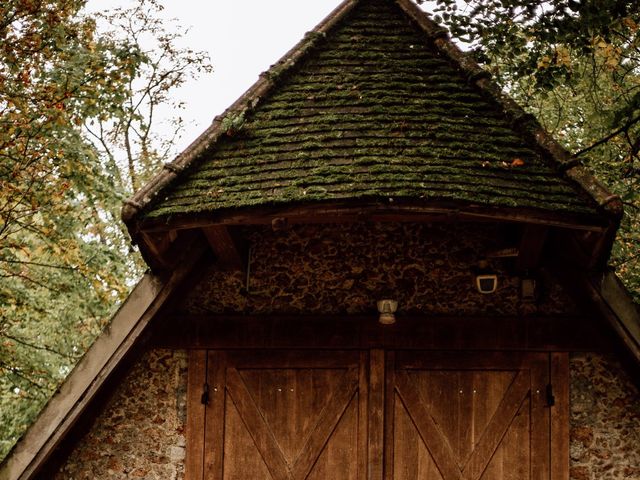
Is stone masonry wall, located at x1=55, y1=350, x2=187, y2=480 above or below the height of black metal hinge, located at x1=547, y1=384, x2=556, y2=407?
below

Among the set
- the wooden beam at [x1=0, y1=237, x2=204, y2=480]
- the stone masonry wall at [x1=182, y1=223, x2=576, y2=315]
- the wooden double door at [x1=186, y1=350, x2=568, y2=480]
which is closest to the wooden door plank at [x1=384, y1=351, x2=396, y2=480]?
the wooden double door at [x1=186, y1=350, x2=568, y2=480]

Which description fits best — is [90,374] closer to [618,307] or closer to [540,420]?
[540,420]

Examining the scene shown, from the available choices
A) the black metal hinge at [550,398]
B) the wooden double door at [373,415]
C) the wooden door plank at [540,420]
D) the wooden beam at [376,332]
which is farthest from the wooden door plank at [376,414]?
the black metal hinge at [550,398]

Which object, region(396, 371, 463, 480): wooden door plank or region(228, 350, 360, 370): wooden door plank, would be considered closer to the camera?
region(396, 371, 463, 480): wooden door plank

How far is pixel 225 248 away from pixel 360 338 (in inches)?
48.4

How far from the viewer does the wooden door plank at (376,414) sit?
6.93 meters

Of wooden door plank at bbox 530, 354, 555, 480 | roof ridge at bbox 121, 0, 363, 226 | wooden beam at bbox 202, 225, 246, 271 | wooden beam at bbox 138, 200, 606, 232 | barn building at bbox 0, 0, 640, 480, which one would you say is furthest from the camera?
wooden door plank at bbox 530, 354, 555, 480

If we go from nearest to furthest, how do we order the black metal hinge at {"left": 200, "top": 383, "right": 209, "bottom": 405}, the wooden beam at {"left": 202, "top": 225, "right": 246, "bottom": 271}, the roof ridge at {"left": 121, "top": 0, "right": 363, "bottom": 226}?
1. the roof ridge at {"left": 121, "top": 0, "right": 363, "bottom": 226}
2. the wooden beam at {"left": 202, "top": 225, "right": 246, "bottom": 271}
3. the black metal hinge at {"left": 200, "top": 383, "right": 209, "bottom": 405}

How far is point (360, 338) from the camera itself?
707cm

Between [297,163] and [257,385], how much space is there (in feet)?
5.77

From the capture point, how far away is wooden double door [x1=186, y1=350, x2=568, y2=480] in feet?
22.8

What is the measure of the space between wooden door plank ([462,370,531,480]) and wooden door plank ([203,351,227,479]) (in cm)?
183

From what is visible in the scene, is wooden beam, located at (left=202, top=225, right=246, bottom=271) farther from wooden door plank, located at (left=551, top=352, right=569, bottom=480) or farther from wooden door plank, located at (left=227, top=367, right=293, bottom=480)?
wooden door plank, located at (left=551, top=352, right=569, bottom=480)

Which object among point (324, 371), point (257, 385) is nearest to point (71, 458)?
point (257, 385)
